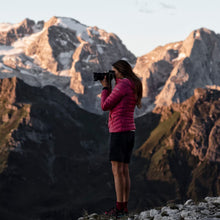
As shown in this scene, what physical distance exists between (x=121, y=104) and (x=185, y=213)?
4803mm

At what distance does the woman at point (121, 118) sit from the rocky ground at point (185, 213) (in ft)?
3.69

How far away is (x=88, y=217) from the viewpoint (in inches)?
745

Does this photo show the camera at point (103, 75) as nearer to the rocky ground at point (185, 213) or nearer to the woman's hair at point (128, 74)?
the woman's hair at point (128, 74)

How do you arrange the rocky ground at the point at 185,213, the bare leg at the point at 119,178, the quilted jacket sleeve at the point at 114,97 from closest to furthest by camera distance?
the rocky ground at the point at 185,213, the quilted jacket sleeve at the point at 114,97, the bare leg at the point at 119,178

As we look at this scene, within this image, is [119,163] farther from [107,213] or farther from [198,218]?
[198,218]

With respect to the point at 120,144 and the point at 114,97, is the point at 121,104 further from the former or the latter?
the point at 120,144

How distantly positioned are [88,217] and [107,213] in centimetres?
113

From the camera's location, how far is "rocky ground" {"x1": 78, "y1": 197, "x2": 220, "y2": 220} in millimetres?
15106

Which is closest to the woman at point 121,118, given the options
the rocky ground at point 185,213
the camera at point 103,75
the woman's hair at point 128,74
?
the woman's hair at point 128,74

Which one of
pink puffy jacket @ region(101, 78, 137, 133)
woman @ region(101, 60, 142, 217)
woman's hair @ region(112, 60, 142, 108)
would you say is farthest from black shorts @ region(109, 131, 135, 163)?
woman's hair @ region(112, 60, 142, 108)

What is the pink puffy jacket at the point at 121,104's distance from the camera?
1711 cm

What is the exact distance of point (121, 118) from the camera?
17.2 meters

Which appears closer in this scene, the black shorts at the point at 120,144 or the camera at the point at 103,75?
the black shorts at the point at 120,144

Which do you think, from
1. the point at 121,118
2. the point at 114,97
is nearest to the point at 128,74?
the point at 114,97
